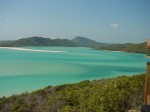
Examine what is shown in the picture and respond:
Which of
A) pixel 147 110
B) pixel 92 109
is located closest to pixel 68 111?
pixel 92 109

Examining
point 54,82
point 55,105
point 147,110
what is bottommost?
point 54,82

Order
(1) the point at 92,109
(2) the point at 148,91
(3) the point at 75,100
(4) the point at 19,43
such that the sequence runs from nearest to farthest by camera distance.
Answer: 1. (2) the point at 148,91
2. (1) the point at 92,109
3. (3) the point at 75,100
4. (4) the point at 19,43

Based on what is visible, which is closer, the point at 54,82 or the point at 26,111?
the point at 26,111

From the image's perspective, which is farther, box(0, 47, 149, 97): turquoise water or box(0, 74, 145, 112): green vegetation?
box(0, 47, 149, 97): turquoise water

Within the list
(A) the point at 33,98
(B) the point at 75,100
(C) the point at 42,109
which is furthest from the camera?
(A) the point at 33,98

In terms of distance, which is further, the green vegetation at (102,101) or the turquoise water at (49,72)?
the turquoise water at (49,72)

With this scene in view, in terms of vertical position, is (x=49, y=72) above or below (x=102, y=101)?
below

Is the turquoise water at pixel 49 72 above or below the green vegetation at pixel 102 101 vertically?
below

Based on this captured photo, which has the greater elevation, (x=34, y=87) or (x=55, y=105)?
(x=55, y=105)

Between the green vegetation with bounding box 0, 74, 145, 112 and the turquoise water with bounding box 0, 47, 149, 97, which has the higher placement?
the green vegetation with bounding box 0, 74, 145, 112

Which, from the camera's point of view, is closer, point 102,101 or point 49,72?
point 102,101

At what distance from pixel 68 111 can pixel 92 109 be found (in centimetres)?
85

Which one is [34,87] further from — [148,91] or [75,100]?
[148,91]

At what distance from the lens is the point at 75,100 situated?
10.7 meters
